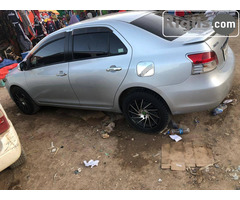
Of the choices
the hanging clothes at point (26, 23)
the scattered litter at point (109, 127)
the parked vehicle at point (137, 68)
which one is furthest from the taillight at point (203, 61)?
the hanging clothes at point (26, 23)

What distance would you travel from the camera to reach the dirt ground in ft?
8.21

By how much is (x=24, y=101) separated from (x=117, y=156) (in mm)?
2660

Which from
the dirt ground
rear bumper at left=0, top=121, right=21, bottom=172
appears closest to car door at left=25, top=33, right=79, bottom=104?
the dirt ground

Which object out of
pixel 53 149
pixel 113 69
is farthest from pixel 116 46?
pixel 53 149

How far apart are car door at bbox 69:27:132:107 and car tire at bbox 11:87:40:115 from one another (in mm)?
1474

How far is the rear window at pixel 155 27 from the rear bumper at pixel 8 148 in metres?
2.26

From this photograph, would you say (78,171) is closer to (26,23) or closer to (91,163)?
(91,163)

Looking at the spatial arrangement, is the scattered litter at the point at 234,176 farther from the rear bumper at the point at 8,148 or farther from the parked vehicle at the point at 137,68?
the rear bumper at the point at 8,148

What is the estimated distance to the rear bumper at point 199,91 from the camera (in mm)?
2547

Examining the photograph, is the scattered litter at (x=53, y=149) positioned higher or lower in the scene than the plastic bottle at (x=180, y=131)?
higher

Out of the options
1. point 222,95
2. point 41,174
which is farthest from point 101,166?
point 222,95

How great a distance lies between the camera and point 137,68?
2.78 metres

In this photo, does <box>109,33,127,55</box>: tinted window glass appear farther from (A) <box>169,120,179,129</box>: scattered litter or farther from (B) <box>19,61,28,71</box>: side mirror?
(B) <box>19,61,28,71</box>: side mirror

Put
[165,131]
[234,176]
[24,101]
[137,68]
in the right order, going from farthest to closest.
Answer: [24,101] → [165,131] → [137,68] → [234,176]
